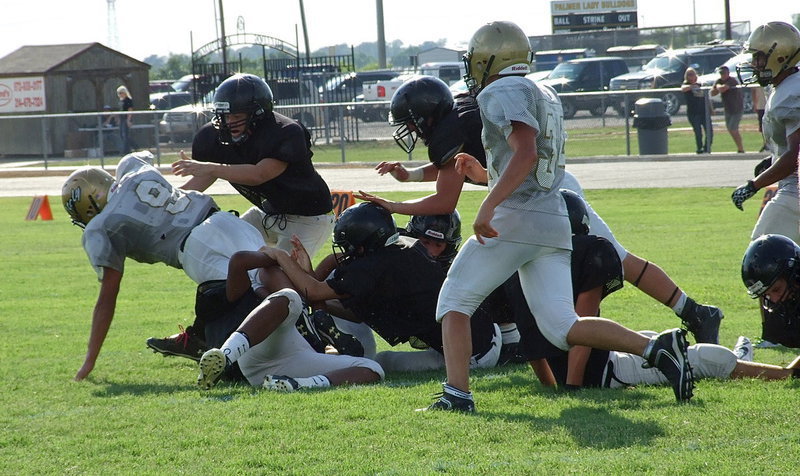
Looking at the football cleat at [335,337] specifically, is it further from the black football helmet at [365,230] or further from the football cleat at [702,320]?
the football cleat at [702,320]

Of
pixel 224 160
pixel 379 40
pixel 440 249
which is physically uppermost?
pixel 379 40

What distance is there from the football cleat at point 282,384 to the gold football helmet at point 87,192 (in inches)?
76.4

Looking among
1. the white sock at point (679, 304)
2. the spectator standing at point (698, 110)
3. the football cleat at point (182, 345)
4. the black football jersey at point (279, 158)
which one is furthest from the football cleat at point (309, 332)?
the spectator standing at point (698, 110)

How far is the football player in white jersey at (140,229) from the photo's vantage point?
6.78 m

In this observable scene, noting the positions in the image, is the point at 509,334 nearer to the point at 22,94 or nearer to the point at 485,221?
the point at 485,221

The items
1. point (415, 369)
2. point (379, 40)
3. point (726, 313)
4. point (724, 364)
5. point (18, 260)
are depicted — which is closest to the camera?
point (724, 364)

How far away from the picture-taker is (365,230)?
245 inches

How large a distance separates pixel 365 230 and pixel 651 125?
58.7ft

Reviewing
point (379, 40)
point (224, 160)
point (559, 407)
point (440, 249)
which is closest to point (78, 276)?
point (224, 160)

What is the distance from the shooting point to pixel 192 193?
23.9ft

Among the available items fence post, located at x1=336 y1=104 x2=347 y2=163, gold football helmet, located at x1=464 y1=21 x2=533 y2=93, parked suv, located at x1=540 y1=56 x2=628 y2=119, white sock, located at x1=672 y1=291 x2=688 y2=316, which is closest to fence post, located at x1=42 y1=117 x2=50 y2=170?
fence post, located at x1=336 y1=104 x2=347 y2=163

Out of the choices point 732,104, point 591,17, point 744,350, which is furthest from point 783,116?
point 591,17

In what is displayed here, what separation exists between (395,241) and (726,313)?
3.05 m

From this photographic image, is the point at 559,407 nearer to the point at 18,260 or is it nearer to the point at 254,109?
the point at 254,109
